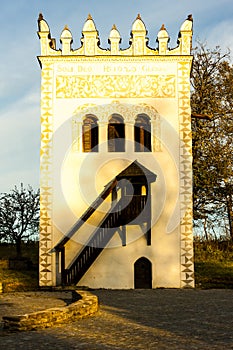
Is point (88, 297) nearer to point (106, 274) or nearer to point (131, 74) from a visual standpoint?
point (106, 274)

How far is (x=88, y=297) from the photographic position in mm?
10977

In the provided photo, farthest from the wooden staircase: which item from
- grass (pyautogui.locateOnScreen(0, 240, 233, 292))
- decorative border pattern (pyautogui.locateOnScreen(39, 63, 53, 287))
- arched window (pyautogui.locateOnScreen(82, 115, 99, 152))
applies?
grass (pyautogui.locateOnScreen(0, 240, 233, 292))

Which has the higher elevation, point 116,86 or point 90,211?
point 116,86

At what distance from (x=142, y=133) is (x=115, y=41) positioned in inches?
137

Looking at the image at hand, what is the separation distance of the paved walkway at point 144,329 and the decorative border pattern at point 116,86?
25.8 ft

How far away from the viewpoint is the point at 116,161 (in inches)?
706

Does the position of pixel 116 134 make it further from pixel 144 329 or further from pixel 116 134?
pixel 144 329

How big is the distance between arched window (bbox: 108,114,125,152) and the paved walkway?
21.3ft

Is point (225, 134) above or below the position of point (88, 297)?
above

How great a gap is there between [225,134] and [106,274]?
11.4m

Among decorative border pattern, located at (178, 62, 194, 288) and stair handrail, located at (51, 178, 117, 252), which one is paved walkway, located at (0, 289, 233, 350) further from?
stair handrail, located at (51, 178, 117, 252)

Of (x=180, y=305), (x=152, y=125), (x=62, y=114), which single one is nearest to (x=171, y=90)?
(x=152, y=125)

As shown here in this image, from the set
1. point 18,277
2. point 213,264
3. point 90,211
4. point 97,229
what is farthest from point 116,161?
point 213,264

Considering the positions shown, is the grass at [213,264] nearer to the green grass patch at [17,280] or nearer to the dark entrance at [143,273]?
the dark entrance at [143,273]
